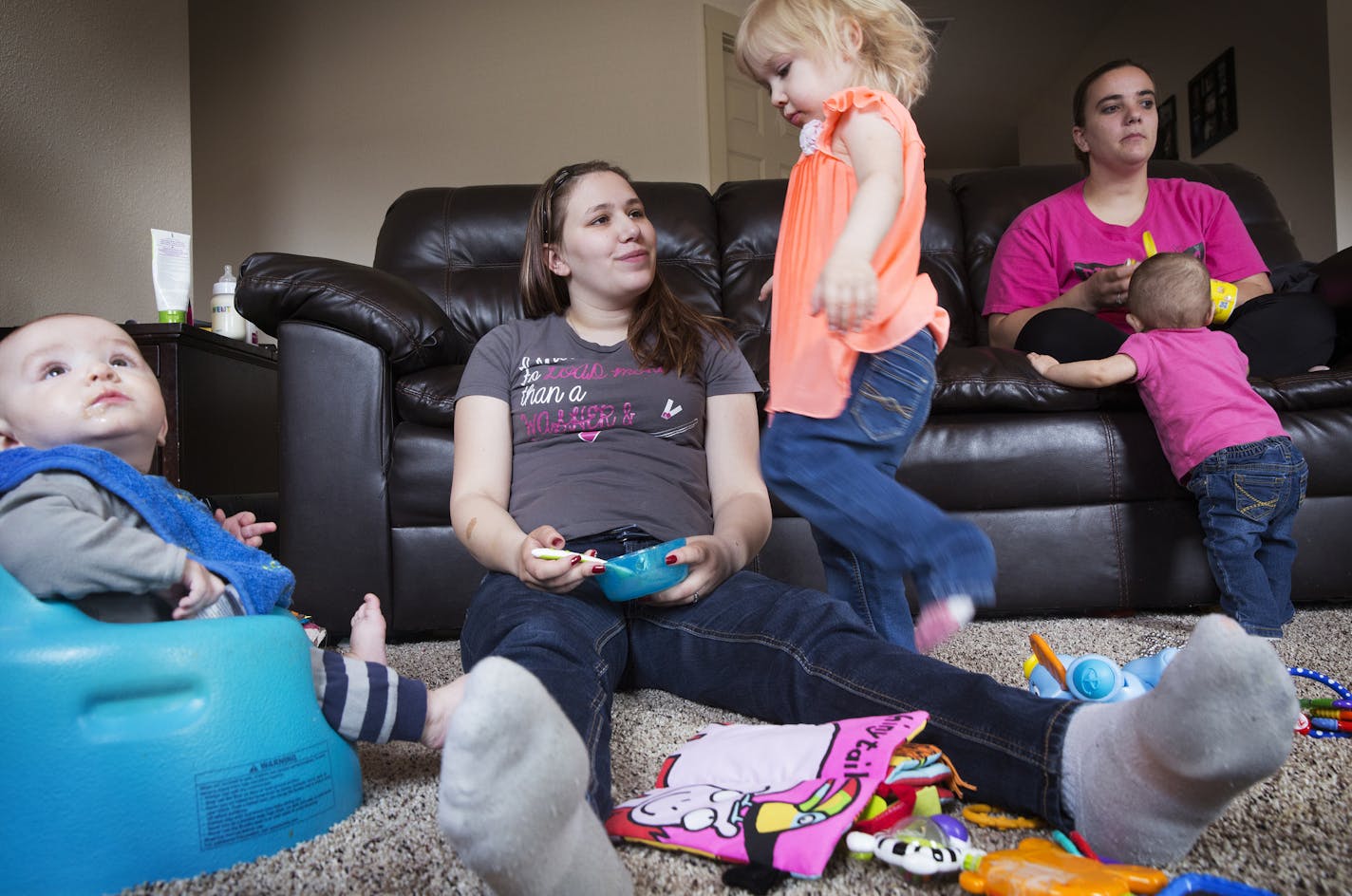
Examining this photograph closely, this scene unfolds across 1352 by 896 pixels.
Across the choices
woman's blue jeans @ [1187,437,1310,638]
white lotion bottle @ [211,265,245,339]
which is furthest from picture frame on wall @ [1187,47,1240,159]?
white lotion bottle @ [211,265,245,339]

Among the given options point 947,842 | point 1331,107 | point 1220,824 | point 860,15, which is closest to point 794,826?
point 947,842

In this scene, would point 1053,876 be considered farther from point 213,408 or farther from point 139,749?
point 213,408

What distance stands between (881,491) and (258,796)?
0.65 m

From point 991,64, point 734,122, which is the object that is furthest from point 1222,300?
point 991,64

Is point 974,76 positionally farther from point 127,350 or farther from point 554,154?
point 127,350

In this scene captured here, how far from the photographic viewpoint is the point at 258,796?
28.6 inches

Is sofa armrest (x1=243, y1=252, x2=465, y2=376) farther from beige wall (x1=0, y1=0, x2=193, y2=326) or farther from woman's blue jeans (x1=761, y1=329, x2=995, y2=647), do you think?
beige wall (x1=0, y1=0, x2=193, y2=326)

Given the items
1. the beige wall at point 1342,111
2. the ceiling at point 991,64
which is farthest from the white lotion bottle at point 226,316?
the ceiling at point 991,64

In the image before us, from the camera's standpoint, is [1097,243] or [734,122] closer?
[1097,243]

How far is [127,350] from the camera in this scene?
89 centimetres

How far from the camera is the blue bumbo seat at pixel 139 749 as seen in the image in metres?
0.68

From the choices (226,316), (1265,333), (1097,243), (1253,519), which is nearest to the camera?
(1253,519)

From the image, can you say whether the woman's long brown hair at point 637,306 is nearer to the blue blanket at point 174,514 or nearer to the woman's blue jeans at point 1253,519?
the blue blanket at point 174,514

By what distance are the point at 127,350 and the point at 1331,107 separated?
4504 millimetres
